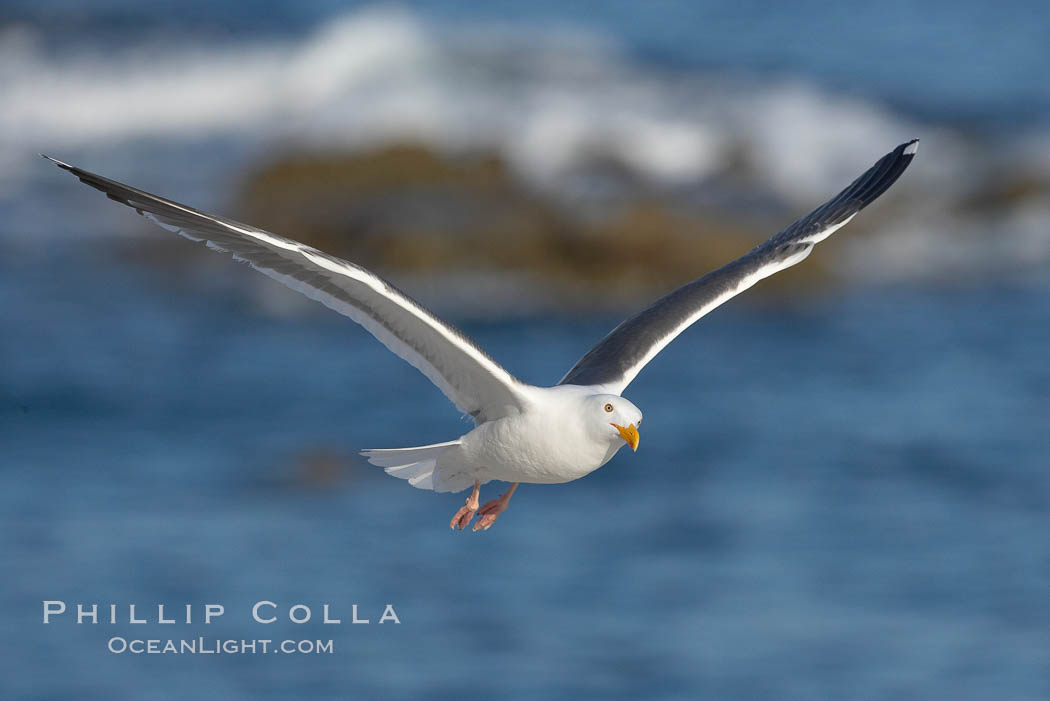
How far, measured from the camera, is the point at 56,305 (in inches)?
1093

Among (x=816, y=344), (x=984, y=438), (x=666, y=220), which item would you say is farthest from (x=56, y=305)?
(x=984, y=438)

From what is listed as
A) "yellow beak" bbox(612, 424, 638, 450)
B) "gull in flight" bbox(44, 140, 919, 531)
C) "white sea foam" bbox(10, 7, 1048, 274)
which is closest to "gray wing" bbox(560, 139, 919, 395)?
"gull in flight" bbox(44, 140, 919, 531)

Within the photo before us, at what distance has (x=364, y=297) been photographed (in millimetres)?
8602

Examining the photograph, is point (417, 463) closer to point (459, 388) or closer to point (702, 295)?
point (459, 388)

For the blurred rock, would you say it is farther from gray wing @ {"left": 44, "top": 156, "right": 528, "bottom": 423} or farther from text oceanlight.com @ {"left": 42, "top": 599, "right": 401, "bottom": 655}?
gray wing @ {"left": 44, "top": 156, "right": 528, "bottom": 423}

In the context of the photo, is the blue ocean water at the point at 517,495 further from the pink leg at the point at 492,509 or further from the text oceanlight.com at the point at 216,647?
the pink leg at the point at 492,509

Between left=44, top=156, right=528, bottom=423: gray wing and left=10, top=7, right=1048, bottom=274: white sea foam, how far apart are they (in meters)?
21.2

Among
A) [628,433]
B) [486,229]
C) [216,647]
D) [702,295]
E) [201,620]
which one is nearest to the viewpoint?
[628,433]

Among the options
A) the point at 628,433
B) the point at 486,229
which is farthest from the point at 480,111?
the point at 628,433

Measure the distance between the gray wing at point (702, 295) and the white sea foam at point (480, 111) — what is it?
61.6 feet

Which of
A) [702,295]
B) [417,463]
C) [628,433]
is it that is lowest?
[628,433]

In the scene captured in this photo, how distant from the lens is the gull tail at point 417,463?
29.2 feet

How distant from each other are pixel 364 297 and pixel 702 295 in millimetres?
2274

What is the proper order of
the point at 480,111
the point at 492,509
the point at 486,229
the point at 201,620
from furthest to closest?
the point at 480,111, the point at 486,229, the point at 201,620, the point at 492,509
